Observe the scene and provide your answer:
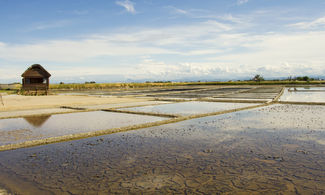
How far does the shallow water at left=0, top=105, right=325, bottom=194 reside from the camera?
412 centimetres

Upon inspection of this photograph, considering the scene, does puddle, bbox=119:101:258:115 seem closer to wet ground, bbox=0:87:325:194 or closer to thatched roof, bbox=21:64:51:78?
wet ground, bbox=0:87:325:194

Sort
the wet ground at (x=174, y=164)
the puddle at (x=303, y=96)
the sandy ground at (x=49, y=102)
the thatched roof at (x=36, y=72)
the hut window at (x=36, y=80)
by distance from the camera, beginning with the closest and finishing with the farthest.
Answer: the wet ground at (x=174, y=164) < the sandy ground at (x=49, y=102) < the puddle at (x=303, y=96) < the thatched roof at (x=36, y=72) < the hut window at (x=36, y=80)

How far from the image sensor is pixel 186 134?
315 inches

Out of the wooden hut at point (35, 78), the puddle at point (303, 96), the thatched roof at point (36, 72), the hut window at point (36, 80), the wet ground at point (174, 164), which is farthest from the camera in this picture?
the hut window at point (36, 80)

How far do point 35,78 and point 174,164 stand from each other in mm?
35677

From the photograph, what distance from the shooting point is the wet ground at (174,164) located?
4.11m

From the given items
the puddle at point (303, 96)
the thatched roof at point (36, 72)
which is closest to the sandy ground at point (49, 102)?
the puddle at point (303, 96)

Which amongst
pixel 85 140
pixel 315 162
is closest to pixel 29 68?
pixel 85 140

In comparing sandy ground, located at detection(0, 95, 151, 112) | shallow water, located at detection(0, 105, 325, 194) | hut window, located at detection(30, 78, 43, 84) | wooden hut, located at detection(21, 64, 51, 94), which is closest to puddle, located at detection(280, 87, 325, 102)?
sandy ground, located at detection(0, 95, 151, 112)

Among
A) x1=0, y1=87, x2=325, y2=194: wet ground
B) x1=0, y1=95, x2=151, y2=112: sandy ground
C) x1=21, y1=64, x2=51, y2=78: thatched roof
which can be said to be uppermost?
x1=21, y1=64, x2=51, y2=78: thatched roof

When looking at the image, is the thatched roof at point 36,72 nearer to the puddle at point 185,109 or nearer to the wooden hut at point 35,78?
the wooden hut at point 35,78

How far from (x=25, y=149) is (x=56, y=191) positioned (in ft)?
9.91

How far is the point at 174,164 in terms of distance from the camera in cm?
516

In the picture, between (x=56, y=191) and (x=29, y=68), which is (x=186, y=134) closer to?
(x=56, y=191)
